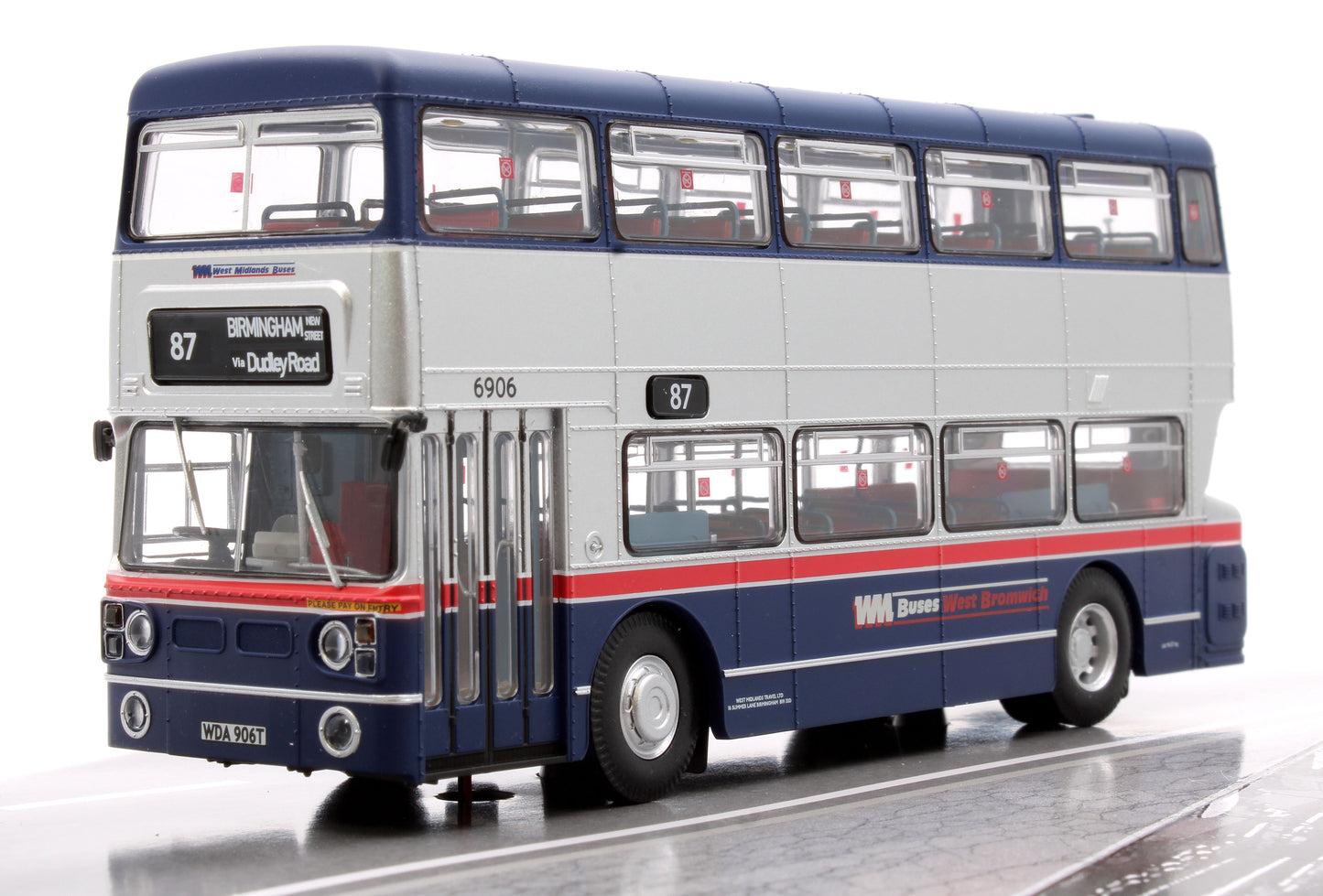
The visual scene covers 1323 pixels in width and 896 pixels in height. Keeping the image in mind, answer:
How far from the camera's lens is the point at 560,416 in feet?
44.2

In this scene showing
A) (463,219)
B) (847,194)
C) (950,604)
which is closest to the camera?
(463,219)

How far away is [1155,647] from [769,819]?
220 inches

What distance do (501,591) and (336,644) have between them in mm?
1071

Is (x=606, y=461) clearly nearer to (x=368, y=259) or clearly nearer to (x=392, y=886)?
(x=368, y=259)

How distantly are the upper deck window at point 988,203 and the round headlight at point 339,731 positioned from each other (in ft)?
19.0

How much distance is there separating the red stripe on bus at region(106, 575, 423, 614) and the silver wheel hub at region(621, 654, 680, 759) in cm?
189

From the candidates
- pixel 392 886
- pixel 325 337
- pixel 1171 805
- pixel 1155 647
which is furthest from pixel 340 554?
pixel 1155 647

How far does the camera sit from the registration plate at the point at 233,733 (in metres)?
12.9

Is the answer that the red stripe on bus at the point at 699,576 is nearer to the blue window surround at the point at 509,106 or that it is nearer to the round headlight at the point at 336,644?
the round headlight at the point at 336,644

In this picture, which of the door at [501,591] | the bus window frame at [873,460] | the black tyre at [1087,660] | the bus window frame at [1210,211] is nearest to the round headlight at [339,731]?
the door at [501,591]

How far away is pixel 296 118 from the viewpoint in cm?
1279

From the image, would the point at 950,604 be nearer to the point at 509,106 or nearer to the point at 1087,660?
the point at 1087,660

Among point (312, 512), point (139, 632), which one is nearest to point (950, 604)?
point (312, 512)

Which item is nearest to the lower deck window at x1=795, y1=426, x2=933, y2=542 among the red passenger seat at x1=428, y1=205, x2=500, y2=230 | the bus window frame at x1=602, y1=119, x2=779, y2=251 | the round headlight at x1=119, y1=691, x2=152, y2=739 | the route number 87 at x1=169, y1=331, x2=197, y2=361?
the bus window frame at x1=602, y1=119, x2=779, y2=251
